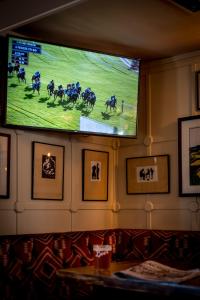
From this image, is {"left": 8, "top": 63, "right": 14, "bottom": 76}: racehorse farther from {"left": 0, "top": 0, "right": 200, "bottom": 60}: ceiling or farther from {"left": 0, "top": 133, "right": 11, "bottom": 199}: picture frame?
{"left": 0, "top": 133, "right": 11, "bottom": 199}: picture frame

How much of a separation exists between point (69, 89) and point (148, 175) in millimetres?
1373

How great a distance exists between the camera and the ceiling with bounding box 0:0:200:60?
Answer: 3.46 m

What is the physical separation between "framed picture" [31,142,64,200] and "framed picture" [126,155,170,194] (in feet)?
2.93

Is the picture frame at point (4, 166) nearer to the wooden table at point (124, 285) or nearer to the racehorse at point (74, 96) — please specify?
the racehorse at point (74, 96)

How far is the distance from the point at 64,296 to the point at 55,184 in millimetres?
1103

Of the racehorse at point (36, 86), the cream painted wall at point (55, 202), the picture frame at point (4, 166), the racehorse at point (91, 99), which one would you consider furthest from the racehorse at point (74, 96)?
the picture frame at point (4, 166)

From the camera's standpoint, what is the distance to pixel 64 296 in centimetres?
373

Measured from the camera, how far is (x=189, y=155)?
4418 mm

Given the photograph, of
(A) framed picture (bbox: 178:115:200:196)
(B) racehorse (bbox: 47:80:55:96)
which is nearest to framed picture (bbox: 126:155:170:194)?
(A) framed picture (bbox: 178:115:200:196)

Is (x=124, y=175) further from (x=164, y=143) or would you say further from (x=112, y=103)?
(x=112, y=103)

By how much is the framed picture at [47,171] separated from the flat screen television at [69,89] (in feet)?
1.04

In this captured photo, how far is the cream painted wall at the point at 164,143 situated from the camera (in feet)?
14.8

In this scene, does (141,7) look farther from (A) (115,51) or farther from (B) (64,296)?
(B) (64,296)

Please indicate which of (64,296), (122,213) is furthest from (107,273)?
(122,213)
